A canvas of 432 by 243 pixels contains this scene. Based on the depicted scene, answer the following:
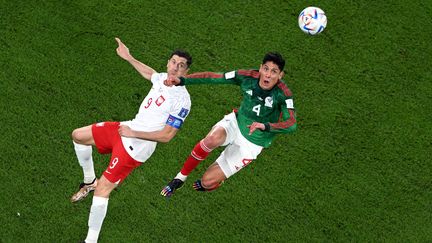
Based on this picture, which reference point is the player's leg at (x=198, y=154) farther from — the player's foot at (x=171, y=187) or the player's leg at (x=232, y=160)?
the player's leg at (x=232, y=160)

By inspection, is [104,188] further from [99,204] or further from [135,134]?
[135,134]

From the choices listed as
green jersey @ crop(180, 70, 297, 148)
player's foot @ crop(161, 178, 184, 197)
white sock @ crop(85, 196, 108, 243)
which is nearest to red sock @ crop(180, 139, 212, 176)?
player's foot @ crop(161, 178, 184, 197)

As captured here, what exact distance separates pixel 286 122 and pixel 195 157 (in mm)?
1292

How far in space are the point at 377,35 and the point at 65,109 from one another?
4812 mm

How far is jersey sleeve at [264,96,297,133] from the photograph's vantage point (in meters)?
7.12

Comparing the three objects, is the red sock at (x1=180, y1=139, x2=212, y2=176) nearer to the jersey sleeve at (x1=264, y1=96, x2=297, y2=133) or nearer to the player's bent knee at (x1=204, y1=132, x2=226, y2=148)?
the player's bent knee at (x1=204, y1=132, x2=226, y2=148)

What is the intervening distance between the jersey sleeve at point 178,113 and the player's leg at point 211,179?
2.71ft

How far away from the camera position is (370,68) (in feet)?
31.2

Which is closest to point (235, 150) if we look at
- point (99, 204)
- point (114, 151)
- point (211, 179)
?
point (211, 179)

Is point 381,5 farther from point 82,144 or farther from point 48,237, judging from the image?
point 48,237

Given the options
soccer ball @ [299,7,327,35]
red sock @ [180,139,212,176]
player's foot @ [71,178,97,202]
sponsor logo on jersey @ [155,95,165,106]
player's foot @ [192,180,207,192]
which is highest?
soccer ball @ [299,7,327,35]

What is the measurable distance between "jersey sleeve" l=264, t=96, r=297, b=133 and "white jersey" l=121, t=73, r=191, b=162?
1054mm

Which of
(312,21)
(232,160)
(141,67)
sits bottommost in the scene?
(232,160)

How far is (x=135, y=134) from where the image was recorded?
288 inches
